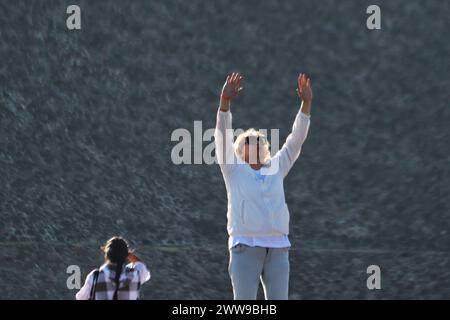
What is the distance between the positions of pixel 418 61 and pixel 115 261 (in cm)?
416

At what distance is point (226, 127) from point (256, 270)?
0.91m

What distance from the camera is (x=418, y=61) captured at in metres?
10.7

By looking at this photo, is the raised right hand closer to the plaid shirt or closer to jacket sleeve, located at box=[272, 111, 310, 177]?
Result: jacket sleeve, located at box=[272, 111, 310, 177]

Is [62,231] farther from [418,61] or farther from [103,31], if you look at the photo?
[418,61]

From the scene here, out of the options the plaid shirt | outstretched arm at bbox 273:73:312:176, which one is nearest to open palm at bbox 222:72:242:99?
outstretched arm at bbox 273:73:312:176

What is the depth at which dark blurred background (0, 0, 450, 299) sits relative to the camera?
411 inches

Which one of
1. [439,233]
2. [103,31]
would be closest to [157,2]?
[103,31]

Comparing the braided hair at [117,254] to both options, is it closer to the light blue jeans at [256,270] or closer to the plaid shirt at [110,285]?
the plaid shirt at [110,285]

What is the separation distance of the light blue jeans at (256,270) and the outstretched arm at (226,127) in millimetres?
536

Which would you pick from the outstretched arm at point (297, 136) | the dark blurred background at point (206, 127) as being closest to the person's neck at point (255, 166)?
the outstretched arm at point (297, 136)

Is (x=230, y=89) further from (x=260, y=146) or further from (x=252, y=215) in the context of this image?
(x=252, y=215)

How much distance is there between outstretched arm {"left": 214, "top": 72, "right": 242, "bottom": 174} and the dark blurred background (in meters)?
2.67

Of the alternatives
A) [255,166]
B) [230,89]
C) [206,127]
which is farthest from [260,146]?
[206,127]

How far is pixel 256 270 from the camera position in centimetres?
774
